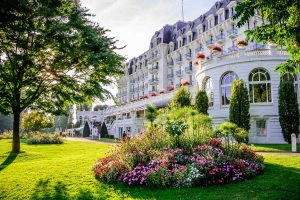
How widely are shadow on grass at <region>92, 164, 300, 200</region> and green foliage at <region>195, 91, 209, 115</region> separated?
1669cm

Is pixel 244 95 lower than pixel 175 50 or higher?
lower

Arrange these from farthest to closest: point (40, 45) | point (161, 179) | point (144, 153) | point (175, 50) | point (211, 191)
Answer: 1. point (175, 50)
2. point (40, 45)
3. point (144, 153)
4. point (161, 179)
5. point (211, 191)

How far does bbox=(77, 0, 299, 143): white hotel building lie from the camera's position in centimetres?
2406

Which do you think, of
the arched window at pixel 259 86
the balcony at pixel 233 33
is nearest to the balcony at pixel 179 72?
the balcony at pixel 233 33

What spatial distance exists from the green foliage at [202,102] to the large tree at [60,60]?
954 cm

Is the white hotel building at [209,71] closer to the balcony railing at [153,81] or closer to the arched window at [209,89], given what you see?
the arched window at [209,89]

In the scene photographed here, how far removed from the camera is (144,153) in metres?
10.6

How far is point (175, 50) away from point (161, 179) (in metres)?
46.9

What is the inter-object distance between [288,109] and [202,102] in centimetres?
741

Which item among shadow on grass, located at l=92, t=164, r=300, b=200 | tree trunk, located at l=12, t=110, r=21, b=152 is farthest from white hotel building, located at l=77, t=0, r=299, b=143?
tree trunk, located at l=12, t=110, r=21, b=152

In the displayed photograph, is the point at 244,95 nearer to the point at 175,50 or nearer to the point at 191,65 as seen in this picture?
the point at 191,65

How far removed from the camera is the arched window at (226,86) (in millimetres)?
25922

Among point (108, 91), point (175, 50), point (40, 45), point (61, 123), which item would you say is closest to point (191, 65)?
point (175, 50)

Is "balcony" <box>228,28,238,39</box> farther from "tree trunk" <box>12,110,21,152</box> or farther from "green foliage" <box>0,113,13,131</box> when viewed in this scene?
"green foliage" <box>0,113,13,131</box>
